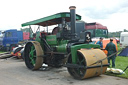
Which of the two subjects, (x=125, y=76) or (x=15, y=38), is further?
(x=15, y=38)

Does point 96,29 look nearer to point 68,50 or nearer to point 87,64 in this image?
point 68,50

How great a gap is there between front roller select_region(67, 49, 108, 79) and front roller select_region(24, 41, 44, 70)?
5.35 feet

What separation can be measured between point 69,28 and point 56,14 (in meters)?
0.71

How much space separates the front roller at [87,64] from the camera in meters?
4.84

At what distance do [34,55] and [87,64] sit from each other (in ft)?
9.81

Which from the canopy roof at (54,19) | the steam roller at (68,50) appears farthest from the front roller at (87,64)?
the canopy roof at (54,19)

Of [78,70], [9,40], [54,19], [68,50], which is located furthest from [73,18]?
[9,40]

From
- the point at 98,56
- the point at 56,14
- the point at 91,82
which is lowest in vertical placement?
the point at 91,82

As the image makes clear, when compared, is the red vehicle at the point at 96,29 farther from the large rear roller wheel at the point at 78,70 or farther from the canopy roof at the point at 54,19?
the large rear roller wheel at the point at 78,70

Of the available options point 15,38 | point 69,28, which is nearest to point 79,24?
point 69,28

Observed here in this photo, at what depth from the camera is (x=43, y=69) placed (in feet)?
22.5

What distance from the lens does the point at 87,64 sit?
4.79 meters

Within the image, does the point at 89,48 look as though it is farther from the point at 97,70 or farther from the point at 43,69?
the point at 43,69

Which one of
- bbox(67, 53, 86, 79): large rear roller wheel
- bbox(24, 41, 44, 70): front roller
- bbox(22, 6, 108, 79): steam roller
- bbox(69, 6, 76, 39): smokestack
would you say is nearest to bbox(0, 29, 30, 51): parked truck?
bbox(22, 6, 108, 79): steam roller
